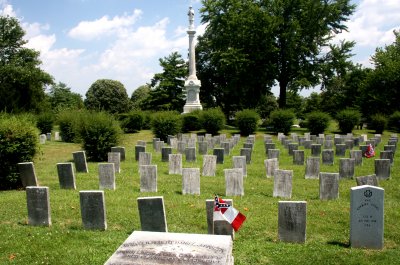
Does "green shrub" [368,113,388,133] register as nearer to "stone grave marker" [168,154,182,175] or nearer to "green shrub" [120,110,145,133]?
"green shrub" [120,110,145,133]

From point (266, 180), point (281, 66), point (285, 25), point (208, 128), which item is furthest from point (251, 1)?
point (266, 180)

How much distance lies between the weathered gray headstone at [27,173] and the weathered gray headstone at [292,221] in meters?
7.25

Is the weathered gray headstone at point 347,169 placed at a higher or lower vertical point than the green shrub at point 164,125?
lower

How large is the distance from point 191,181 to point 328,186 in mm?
3419

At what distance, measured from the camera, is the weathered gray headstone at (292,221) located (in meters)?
7.21

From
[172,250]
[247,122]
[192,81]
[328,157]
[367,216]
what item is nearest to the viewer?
[172,250]

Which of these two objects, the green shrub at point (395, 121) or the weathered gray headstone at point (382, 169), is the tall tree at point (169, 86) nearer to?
the green shrub at point (395, 121)

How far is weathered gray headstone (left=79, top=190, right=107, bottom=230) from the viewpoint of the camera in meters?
7.86

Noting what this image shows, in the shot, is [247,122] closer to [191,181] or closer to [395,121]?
[395,121]

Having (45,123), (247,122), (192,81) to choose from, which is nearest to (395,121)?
(247,122)

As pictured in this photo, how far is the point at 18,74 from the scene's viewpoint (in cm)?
3978

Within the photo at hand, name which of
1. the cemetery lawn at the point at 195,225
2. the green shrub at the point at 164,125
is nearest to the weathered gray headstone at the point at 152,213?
the cemetery lawn at the point at 195,225

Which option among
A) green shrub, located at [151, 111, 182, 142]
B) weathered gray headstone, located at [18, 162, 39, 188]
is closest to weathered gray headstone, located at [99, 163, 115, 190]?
weathered gray headstone, located at [18, 162, 39, 188]

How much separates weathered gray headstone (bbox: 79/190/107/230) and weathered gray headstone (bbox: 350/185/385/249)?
14.8ft
